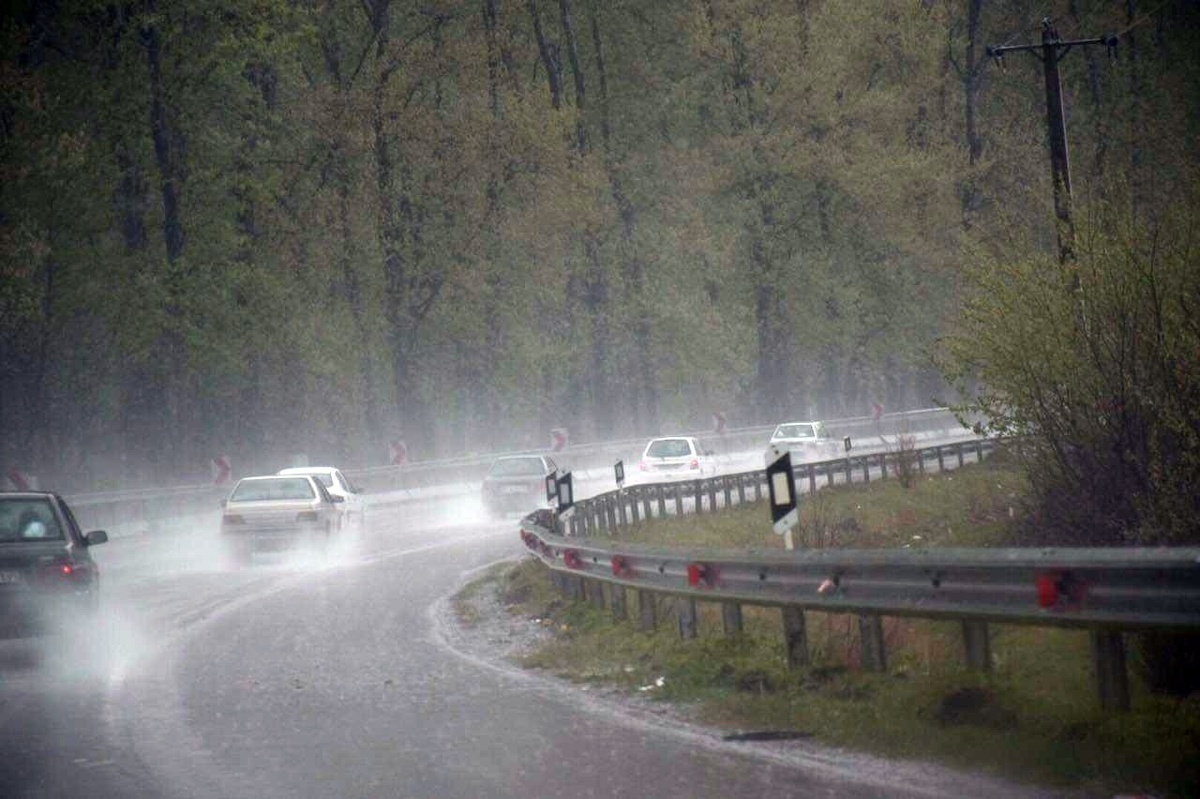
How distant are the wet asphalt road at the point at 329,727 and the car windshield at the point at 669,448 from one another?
26.9 m

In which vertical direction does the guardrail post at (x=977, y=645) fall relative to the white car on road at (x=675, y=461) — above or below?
below

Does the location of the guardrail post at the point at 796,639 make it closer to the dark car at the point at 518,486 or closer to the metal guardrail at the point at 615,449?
the dark car at the point at 518,486

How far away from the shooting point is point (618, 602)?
17656 millimetres

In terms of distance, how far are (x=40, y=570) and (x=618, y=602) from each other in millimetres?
5761

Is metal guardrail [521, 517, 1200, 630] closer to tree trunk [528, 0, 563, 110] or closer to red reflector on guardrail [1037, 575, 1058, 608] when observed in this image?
red reflector on guardrail [1037, 575, 1058, 608]

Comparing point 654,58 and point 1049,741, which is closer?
point 1049,741

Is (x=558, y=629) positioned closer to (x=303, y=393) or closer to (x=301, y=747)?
(x=301, y=747)

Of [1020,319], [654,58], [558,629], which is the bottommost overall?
[558,629]

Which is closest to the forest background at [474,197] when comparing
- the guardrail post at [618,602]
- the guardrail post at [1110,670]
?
the guardrail post at [618,602]

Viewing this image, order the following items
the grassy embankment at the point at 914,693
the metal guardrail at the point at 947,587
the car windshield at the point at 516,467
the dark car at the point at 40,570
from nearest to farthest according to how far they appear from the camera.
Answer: the grassy embankment at the point at 914,693 → the metal guardrail at the point at 947,587 → the dark car at the point at 40,570 → the car windshield at the point at 516,467

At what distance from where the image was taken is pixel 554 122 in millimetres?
57781

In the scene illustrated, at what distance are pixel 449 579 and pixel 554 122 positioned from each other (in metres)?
34.4

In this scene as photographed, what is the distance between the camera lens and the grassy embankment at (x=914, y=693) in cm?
931

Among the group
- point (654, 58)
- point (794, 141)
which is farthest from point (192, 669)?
point (654, 58)
